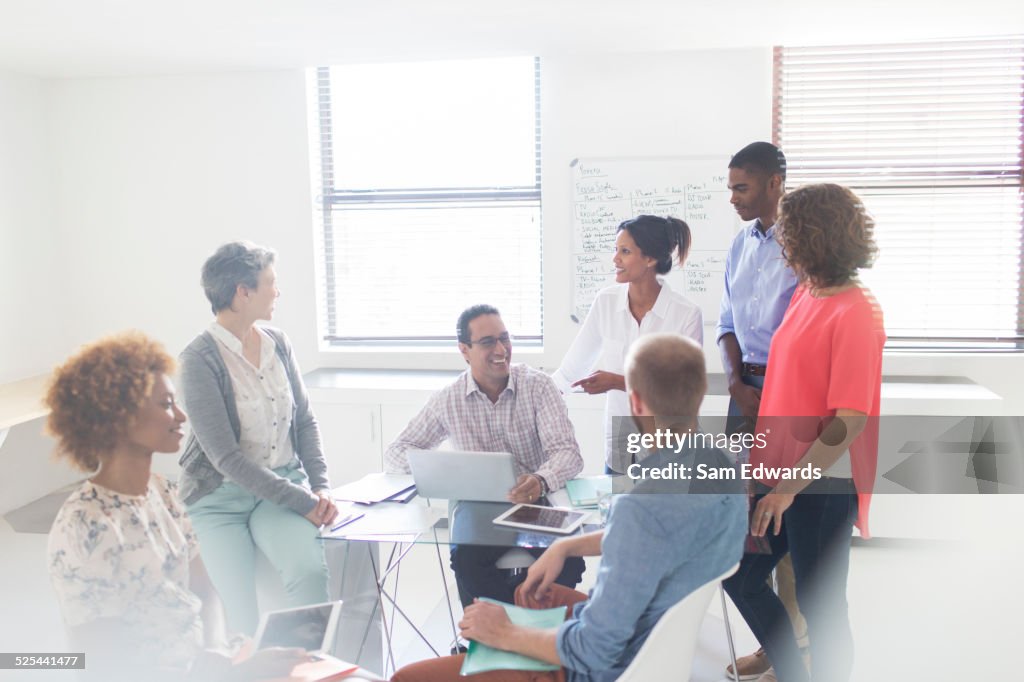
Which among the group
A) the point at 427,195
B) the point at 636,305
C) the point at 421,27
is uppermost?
the point at 421,27

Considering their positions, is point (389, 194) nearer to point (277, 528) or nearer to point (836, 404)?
point (277, 528)

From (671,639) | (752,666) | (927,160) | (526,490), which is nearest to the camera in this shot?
(671,639)

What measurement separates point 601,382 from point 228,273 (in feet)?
3.91

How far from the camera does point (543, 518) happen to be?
1980mm

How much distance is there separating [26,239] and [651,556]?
4.08m

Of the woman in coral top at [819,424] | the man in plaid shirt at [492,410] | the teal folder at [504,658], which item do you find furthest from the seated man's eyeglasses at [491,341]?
the teal folder at [504,658]

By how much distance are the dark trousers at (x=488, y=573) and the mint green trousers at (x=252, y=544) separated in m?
0.38

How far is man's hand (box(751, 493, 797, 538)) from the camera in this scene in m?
1.97

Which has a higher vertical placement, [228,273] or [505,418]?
[228,273]

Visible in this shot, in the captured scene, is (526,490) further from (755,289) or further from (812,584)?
(755,289)

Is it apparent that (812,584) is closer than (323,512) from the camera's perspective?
Yes

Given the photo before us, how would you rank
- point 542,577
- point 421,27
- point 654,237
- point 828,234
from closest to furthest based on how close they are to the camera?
point 542,577 < point 828,234 < point 654,237 < point 421,27

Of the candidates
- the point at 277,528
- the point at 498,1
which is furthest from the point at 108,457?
the point at 498,1

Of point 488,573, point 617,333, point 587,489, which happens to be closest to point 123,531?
point 488,573
